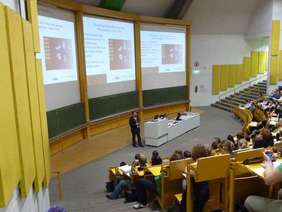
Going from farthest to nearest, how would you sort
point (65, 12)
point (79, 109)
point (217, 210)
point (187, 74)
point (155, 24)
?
point (187, 74)
point (155, 24)
point (79, 109)
point (65, 12)
point (217, 210)

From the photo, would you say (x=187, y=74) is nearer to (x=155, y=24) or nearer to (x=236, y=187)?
(x=155, y=24)

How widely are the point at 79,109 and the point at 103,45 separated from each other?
2.65 metres

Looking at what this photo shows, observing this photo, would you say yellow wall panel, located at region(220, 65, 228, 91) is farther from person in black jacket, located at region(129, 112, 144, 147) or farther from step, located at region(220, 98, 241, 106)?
person in black jacket, located at region(129, 112, 144, 147)

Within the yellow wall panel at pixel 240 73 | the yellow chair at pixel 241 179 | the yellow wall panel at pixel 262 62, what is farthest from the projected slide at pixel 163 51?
the yellow chair at pixel 241 179

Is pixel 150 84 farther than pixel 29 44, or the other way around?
pixel 150 84

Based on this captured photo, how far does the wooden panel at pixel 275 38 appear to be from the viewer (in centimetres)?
1555

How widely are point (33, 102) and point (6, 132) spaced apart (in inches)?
42.2

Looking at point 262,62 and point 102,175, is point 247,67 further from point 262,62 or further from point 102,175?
point 102,175

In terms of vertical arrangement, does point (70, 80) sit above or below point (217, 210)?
above

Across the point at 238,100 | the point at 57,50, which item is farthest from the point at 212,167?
the point at 238,100

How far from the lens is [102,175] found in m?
7.65

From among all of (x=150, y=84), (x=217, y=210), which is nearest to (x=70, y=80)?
(x=150, y=84)

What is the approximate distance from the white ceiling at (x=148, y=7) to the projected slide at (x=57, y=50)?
3.92m

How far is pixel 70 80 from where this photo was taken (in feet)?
32.4
